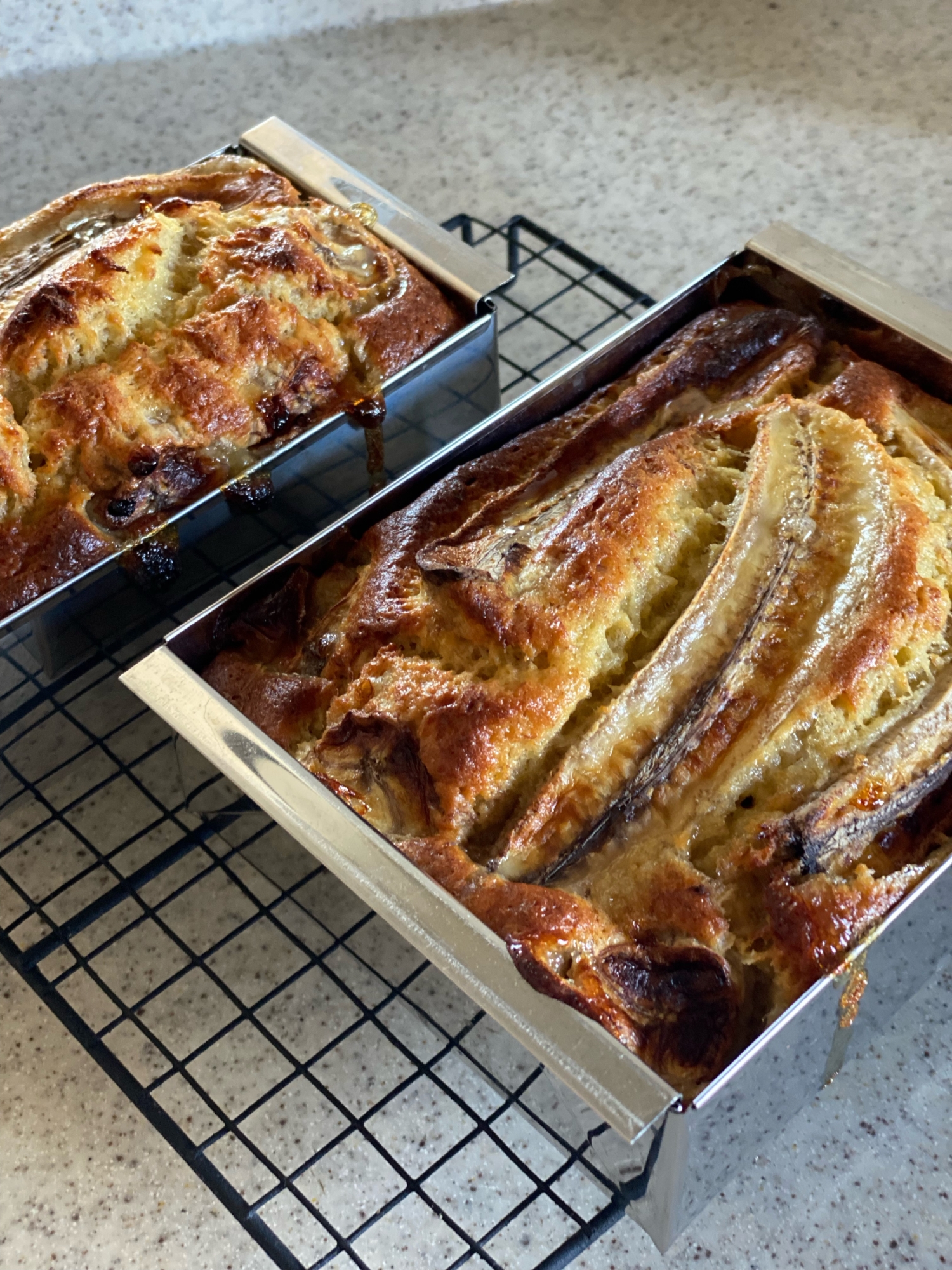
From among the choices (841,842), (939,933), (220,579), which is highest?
(841,842)

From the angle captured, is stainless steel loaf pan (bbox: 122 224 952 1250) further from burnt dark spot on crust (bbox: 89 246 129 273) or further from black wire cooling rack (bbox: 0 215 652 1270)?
burnt dark spot on crust (bbox: 89 246 129 273)

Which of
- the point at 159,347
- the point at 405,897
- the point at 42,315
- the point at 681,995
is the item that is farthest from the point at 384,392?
the point at 681,995

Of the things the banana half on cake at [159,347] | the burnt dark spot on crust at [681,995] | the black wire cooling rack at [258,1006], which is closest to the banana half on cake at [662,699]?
the burnt dark spot on crust at [681,995]

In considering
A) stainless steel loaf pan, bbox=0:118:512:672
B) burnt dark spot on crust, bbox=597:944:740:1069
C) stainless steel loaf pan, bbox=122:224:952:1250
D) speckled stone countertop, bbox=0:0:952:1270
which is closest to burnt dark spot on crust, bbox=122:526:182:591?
stainless steel loaf pan, bbox=0:118:512:672

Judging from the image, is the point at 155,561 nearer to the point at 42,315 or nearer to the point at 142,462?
the point at 142,462

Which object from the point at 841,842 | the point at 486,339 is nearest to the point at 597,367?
the point at 486,339

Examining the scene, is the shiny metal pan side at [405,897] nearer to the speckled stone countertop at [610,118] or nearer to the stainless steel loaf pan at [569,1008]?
the stainless steel loaf pan at [569,1008]

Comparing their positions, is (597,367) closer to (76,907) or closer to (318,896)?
(318,896)
